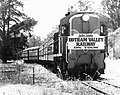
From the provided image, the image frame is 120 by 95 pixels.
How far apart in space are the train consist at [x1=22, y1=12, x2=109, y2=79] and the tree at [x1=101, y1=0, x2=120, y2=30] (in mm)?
59909

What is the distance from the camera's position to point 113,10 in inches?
2886

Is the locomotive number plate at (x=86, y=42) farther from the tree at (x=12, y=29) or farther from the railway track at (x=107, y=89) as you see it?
the tree at (x=12, y=29)

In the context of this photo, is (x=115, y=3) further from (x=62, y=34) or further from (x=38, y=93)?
(x=38, y=93)

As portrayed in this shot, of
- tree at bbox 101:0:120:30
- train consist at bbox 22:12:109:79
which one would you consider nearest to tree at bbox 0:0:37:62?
train consist at bbox 22:12:109:79

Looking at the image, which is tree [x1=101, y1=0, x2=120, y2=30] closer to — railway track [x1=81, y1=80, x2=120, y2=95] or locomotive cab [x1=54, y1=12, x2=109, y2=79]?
locomotive cab [x1=54, y1=12, x2=109, y2=79]

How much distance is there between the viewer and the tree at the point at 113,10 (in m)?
72.2

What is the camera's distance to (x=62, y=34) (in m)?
14.1

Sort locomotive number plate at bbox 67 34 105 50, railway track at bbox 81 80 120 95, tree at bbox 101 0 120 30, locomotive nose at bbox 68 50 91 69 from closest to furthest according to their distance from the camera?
railway track at bbox 81 80 120 95 → locomotive number plate at bbox 67 34 105 50 → locomotive nose at bbox 68 50 91 69 → tree at bbox 101 0 120 30

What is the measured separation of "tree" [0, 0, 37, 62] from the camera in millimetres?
37406

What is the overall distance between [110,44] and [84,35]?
25.4m

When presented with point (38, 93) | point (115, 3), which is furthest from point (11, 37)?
point (115, 3)

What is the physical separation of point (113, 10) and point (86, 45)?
207ft

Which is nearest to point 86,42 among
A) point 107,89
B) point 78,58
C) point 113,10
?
point 78,58

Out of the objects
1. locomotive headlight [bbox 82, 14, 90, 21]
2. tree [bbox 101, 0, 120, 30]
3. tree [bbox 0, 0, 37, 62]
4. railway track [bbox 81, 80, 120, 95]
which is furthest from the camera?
tree [bbox 101, 0, 120, 30]
